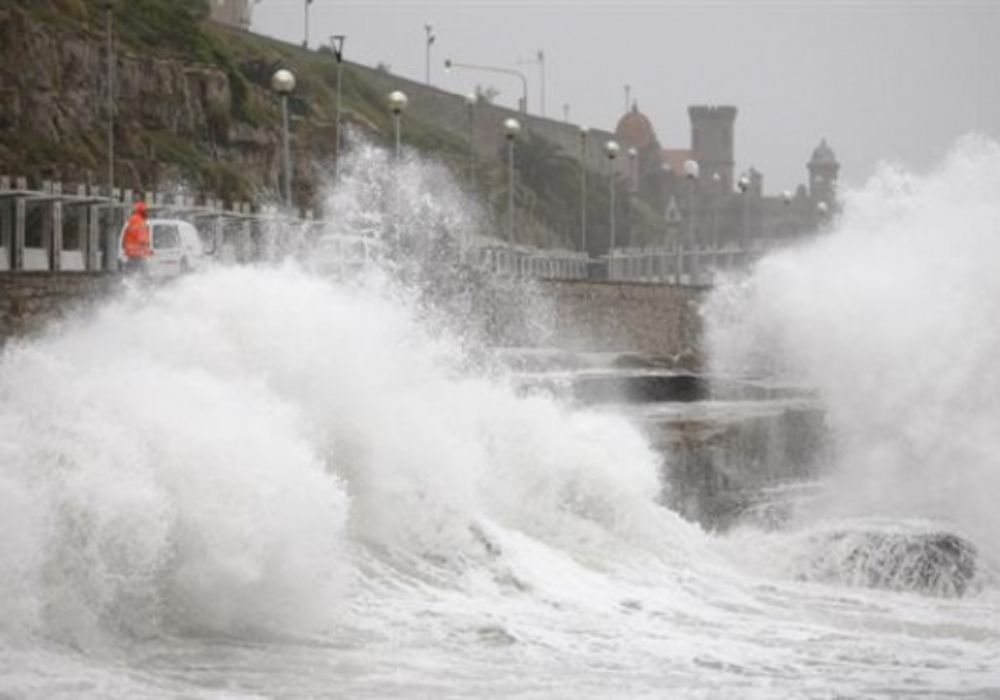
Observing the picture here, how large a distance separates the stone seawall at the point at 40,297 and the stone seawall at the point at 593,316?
11.9 metres

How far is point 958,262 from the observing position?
25.6 meters

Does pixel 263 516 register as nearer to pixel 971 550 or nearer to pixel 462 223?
pixel 971 550

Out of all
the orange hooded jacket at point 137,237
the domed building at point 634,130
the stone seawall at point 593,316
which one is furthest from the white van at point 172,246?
the domed building at point 634,130

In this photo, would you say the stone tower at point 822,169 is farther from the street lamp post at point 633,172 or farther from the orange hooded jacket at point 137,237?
the orange hooded jacket at point 137,237

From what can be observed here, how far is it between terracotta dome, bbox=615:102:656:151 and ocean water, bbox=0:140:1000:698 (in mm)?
123619

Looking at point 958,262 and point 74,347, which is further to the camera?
point 958,262

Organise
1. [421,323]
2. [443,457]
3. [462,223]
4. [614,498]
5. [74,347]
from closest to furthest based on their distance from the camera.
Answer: [74,347], [443,457], [614,498], [421,323], [462,223]

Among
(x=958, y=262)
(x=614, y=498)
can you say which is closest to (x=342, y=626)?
(x=614, y=498)

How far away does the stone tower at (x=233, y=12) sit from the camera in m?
91.8

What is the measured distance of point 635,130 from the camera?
150375mm

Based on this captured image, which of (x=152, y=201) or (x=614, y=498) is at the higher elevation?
(x=152, y=201)

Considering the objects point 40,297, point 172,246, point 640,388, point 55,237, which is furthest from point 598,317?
point 40,297

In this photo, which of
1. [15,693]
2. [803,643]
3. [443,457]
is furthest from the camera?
[443,457]

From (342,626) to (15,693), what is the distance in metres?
2.84
